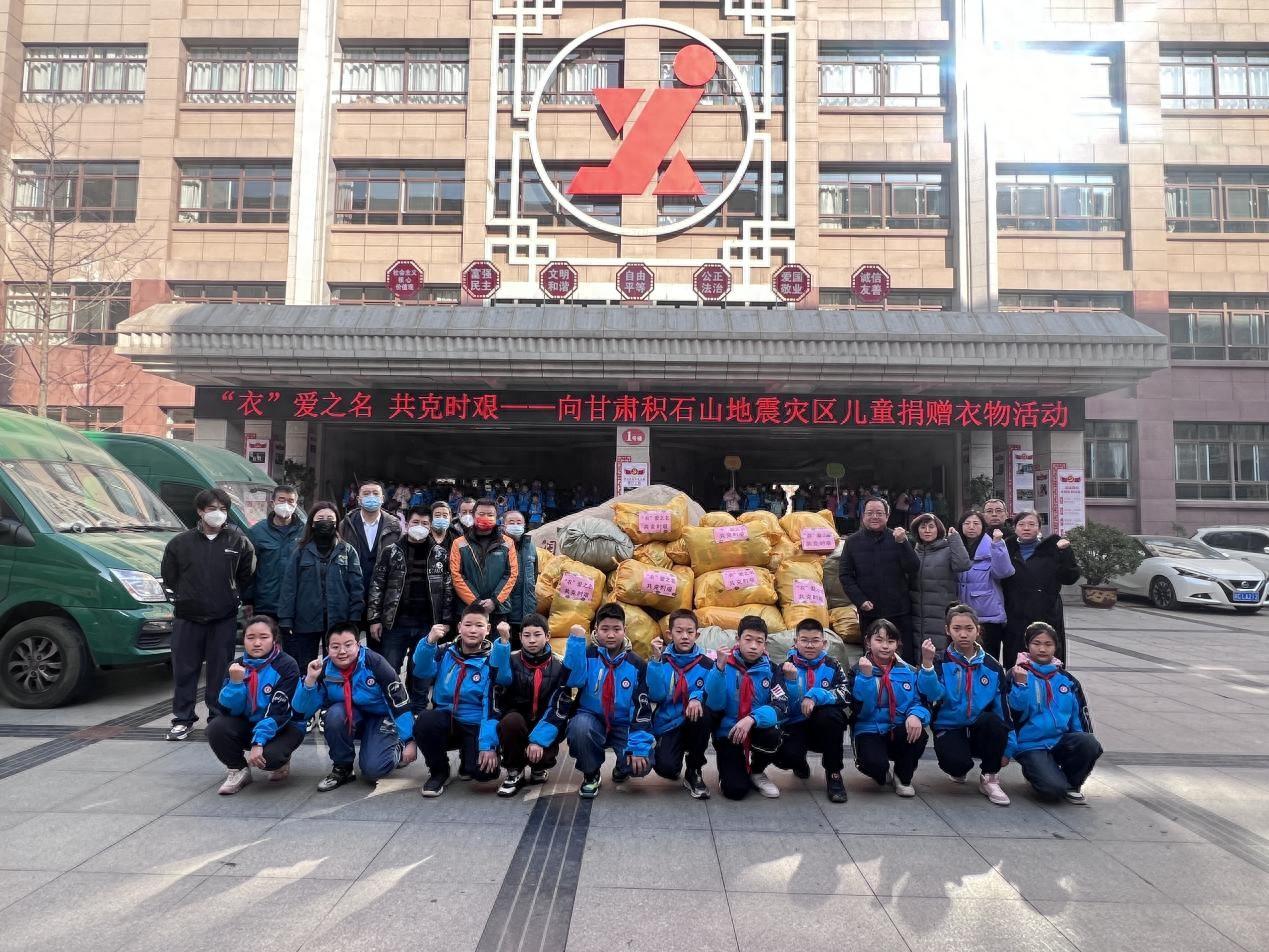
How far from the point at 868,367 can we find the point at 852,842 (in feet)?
36.1

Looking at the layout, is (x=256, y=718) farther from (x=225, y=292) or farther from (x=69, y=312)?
(x=69, y=312)

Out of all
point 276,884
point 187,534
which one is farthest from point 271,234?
point 276,884

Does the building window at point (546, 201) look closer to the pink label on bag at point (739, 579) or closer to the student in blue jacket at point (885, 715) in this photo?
the pink label on bag at point (739, 579)

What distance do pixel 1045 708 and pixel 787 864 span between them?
1866mm

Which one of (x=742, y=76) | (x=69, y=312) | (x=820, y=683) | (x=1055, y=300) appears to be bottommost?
(x=820, y=683)

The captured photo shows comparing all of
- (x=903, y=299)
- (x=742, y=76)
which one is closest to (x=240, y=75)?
(x=742, y=76)

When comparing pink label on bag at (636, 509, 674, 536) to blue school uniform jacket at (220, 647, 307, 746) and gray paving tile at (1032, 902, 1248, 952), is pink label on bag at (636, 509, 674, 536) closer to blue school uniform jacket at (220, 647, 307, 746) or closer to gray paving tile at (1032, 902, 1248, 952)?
blue school uniform jacket at (220, 647, 307, 746)

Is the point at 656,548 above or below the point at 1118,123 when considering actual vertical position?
below

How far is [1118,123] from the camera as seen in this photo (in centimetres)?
1945

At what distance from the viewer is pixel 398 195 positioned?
1961cm

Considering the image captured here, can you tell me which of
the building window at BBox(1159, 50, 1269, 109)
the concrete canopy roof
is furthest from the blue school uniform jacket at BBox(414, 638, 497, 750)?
the building window at BBox(1159, 50, 1269, 109)

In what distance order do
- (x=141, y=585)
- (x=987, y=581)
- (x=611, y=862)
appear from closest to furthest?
(x=611, y=862)
(x=987, y=581)
(x=141, y=585)

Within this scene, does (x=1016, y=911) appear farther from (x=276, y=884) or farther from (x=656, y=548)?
(x=656, y=548)

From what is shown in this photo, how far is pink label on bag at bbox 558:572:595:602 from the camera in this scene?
19.7 feet
